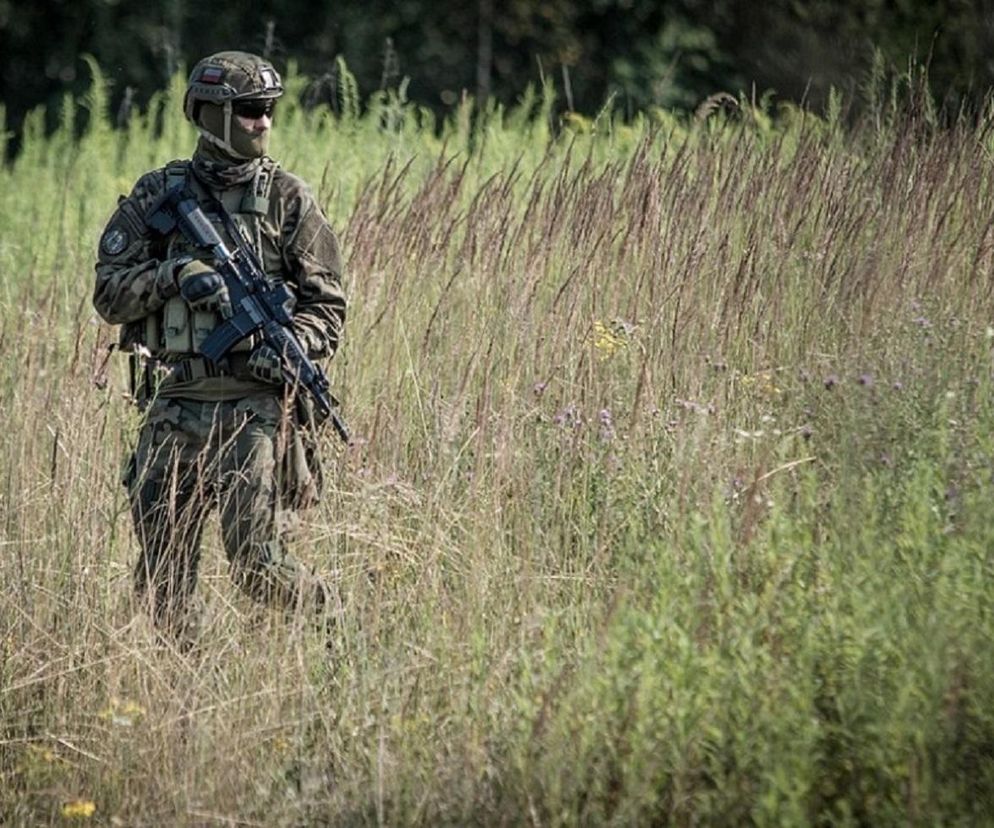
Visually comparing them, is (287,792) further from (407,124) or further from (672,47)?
(672,47)

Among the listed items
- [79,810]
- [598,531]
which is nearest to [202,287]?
[598,531]

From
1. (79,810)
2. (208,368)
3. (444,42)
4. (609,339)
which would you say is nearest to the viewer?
(79,810)

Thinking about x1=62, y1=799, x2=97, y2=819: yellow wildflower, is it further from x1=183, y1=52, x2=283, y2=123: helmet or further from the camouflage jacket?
x1=183, y1=52, x2=283, y2=123: helmet

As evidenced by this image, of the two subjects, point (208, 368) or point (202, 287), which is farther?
point (208, 368)

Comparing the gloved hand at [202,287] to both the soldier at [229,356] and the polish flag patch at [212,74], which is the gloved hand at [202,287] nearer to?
the soldier at [229,356]

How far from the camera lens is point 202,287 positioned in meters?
5.36

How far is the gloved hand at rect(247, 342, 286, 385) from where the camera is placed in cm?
542

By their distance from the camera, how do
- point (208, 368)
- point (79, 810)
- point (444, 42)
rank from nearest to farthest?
point (79, 810) < point (208, 368) < point (444, 42)

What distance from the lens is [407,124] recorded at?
9742 millimetres

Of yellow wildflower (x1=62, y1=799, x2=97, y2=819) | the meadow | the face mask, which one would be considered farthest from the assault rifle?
yellow wildflower (x1=62, y1=799, x2=97, y2=819)

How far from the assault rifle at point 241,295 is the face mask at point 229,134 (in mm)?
165

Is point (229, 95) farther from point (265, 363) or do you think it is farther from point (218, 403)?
point (218, 403)

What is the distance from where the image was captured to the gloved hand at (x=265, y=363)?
5.42 m

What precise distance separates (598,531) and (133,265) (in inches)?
57.0
